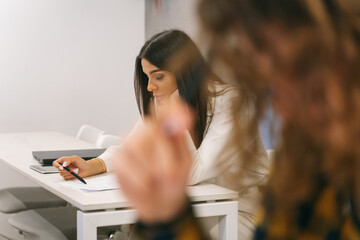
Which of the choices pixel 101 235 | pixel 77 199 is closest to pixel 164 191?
pixel 77 199

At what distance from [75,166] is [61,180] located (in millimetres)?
87

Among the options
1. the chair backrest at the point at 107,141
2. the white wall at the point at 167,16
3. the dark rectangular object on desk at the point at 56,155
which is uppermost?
the white wall at the point at 167,16

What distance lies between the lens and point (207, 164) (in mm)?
2141

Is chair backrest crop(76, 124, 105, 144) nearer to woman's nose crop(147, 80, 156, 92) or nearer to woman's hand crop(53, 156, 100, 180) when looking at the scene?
woman's nose crop(147, 80, 156, 92)

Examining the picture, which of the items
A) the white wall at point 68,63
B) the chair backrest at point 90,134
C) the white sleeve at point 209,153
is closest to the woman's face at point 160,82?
the white sleeve at point 209,153

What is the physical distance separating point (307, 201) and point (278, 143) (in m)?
0.10

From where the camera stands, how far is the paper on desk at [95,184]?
2121 millimetres

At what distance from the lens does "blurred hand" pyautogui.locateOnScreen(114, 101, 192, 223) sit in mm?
554

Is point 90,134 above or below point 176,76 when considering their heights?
below

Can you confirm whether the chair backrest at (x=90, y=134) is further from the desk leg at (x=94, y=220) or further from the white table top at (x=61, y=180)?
the desk leg at (x=94, y=220)

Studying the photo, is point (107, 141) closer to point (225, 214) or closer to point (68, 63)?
point (225, 214)

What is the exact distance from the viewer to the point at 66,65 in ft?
15.1

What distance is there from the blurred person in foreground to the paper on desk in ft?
4.85

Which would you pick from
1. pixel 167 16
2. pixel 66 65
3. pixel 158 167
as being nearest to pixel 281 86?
pixel 158 167
